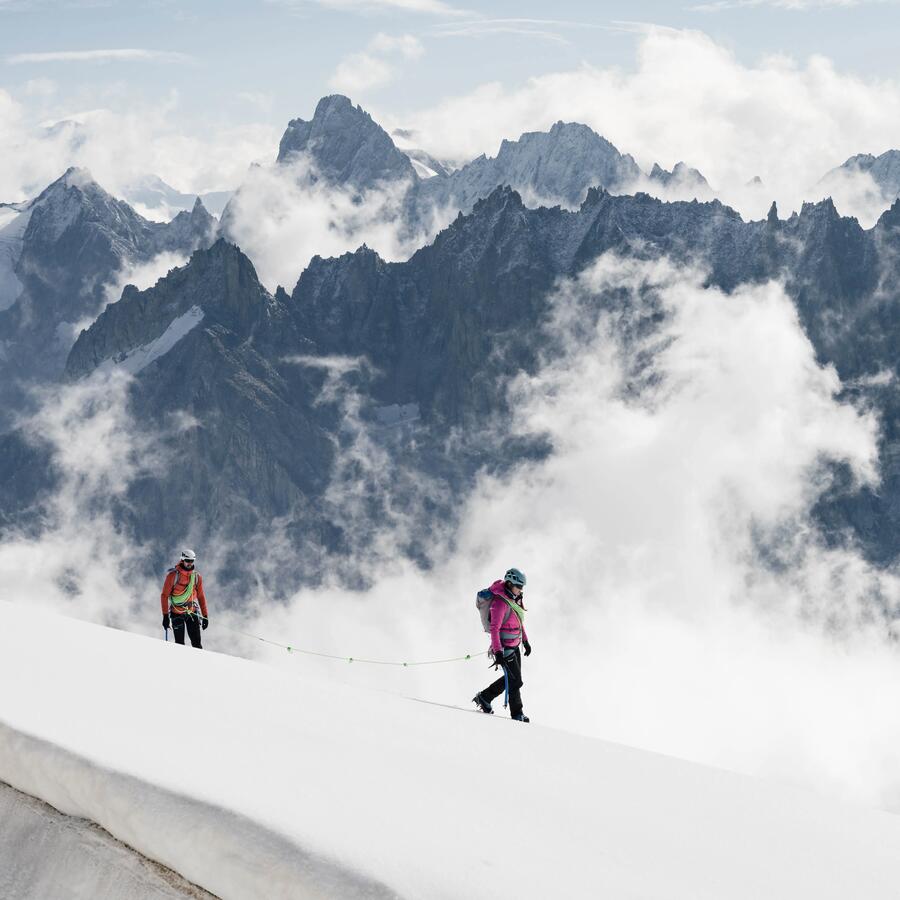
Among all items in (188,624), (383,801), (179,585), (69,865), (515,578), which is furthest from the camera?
(188,624)

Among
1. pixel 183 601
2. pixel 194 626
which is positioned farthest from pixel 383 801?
pixel 194 626

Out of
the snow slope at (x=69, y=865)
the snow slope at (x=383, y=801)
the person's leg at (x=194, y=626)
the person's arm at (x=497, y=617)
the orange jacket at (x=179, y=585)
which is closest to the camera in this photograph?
the snow slope at (x=383, y=801)

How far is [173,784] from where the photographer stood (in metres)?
8.44

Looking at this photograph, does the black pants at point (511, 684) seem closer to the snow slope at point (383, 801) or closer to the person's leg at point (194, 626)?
the snow slope at point (383, 801)

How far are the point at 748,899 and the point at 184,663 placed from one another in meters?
7.92

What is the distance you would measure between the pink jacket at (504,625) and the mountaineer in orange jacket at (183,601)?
364 inches

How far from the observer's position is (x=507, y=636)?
20516 millimetres

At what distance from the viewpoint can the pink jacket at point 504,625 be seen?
20.5 meters

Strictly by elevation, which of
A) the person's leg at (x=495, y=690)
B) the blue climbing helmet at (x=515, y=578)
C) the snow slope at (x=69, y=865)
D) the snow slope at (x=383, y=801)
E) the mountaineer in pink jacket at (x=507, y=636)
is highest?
the blue climbing helmet at (x=515, y=578)

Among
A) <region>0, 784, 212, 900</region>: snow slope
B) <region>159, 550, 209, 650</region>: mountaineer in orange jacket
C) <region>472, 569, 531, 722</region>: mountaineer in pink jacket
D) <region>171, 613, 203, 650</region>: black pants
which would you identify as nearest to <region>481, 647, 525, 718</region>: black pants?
<region>472, 569, 531, 722</region>: mountaineer in pink jacket

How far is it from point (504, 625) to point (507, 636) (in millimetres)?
202

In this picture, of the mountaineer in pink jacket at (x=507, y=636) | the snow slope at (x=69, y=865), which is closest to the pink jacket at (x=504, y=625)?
the mountaineer in pink jacket at (x=507, y=636)

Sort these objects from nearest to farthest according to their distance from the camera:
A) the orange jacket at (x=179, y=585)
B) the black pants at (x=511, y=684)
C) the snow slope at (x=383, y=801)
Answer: the snow slope at (x=383, y=801) → the black pants at (x=511, y=684) → the orange jacket at (x=179, y=585)

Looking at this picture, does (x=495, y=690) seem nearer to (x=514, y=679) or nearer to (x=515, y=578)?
(x=514, y=679)
